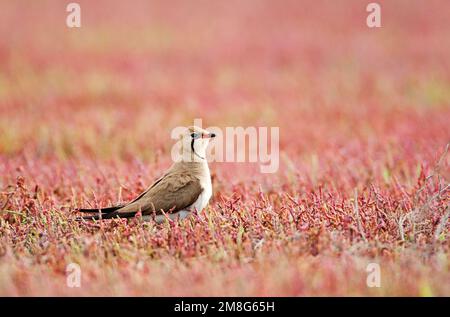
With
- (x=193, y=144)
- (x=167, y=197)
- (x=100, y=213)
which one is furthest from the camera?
(x=193, y=144)

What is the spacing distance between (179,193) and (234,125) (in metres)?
5.91

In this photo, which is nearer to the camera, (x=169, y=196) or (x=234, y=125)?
(x=169, y=196)

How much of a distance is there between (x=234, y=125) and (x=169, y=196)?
19.5 feet

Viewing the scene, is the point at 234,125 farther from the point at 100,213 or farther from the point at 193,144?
the point at 100,213

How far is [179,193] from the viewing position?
5680mm

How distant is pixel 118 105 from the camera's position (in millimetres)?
12758

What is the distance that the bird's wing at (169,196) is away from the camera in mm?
5562

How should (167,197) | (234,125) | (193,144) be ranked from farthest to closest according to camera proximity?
(234,125)
(193,144)
(167,197)

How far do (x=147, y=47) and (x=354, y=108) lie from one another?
671cm

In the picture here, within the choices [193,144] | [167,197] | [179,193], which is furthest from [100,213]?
[193,144]

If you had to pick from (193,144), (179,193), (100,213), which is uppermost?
(193,144)

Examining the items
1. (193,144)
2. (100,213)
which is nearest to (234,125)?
(193,144)

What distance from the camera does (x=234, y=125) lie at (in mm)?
11516

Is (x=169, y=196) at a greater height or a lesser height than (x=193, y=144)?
lesser
